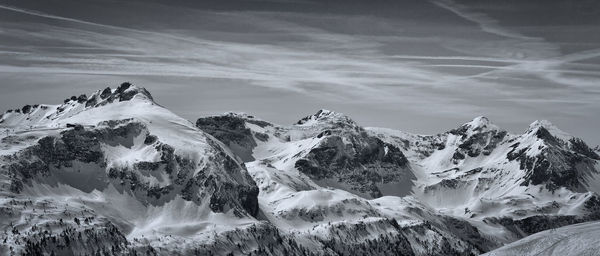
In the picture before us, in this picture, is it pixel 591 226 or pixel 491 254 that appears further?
pixel 591 226

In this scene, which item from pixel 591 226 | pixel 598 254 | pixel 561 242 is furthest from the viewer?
pixel 591 226

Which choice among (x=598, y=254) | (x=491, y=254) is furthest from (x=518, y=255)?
(x=598, y=254)

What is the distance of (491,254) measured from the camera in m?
67.2

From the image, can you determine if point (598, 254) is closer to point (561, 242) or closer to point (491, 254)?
point (561, 242)

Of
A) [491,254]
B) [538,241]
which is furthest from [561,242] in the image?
[491,254]

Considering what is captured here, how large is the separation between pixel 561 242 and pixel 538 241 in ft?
11.0

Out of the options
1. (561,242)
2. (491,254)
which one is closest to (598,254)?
(561,242)

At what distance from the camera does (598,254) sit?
60.1 metres

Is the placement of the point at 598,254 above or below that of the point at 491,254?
above

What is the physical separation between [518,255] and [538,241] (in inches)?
149

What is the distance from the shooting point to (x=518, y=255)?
219ft

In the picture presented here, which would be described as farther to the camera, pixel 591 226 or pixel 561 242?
pixel 591 226

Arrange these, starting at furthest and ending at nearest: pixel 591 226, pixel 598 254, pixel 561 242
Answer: pixel 591 226 < pixel 561 242 < pixel 598 254

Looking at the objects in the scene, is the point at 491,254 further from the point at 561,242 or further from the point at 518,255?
the point at 561,242
